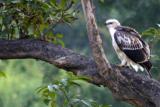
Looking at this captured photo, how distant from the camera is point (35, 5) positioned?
5.16 metres

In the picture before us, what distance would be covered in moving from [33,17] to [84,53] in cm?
774

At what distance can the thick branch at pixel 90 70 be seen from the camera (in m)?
4.93

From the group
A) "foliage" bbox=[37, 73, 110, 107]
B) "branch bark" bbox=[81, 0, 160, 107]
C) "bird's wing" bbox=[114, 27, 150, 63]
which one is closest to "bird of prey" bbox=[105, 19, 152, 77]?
"bird's wing" bbox=[114, 27, 150, 63]

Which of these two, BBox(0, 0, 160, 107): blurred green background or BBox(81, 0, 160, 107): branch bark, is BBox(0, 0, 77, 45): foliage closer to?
BBox(81, 0, 160, 107): branch bark

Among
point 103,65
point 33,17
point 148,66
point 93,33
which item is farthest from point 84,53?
point 93,33

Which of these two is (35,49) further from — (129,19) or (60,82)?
(129,19)

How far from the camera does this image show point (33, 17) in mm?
5332

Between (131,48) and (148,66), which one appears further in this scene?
(131,48)

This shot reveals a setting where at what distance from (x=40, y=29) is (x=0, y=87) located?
837cm

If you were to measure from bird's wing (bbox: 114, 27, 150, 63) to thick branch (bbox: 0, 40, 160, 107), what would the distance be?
491 millimetres

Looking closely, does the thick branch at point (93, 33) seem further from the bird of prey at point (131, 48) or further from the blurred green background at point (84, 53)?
the blurred green background at point (84, 53)

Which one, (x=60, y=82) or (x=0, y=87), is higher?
(x=60, y=82)

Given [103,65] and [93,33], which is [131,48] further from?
[93,33]

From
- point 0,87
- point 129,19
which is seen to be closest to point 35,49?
point 129,19
